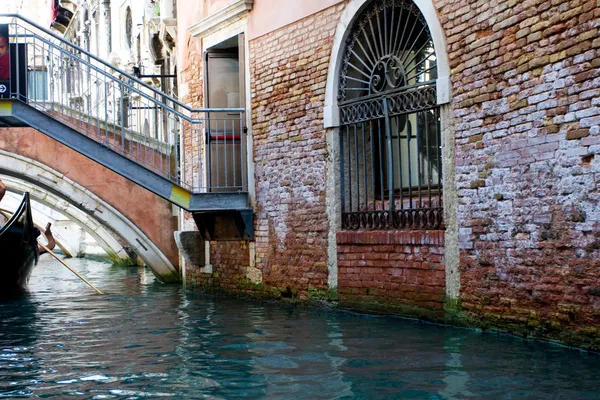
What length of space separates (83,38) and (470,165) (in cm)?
2200

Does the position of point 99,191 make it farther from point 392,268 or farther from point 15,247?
point 392,268

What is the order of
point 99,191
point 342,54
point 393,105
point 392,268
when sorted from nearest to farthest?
point 392,268
point 393,105
point 342,54
point 99,191

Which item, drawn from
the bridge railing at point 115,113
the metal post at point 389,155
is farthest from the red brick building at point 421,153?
the bridge railing at point 115,113

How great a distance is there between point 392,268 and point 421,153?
97 cm

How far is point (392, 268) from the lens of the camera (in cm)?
852

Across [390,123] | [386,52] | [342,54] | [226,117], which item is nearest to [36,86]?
[226,117]

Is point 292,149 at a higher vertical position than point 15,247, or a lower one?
higher

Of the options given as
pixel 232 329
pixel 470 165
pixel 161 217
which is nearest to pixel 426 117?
pixel 470 165

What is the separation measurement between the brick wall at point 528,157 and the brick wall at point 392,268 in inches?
15.8

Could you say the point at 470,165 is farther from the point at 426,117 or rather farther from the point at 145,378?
the point at 145,378

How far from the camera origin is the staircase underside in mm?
10023

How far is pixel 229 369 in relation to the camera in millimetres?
6121

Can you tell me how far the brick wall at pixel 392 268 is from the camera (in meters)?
8.00

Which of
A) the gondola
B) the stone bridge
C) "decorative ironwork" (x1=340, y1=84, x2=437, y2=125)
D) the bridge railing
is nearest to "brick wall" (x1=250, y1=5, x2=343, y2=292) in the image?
"decorative ironwork" (x1=340, y1=84, x2=437, y2=125)
